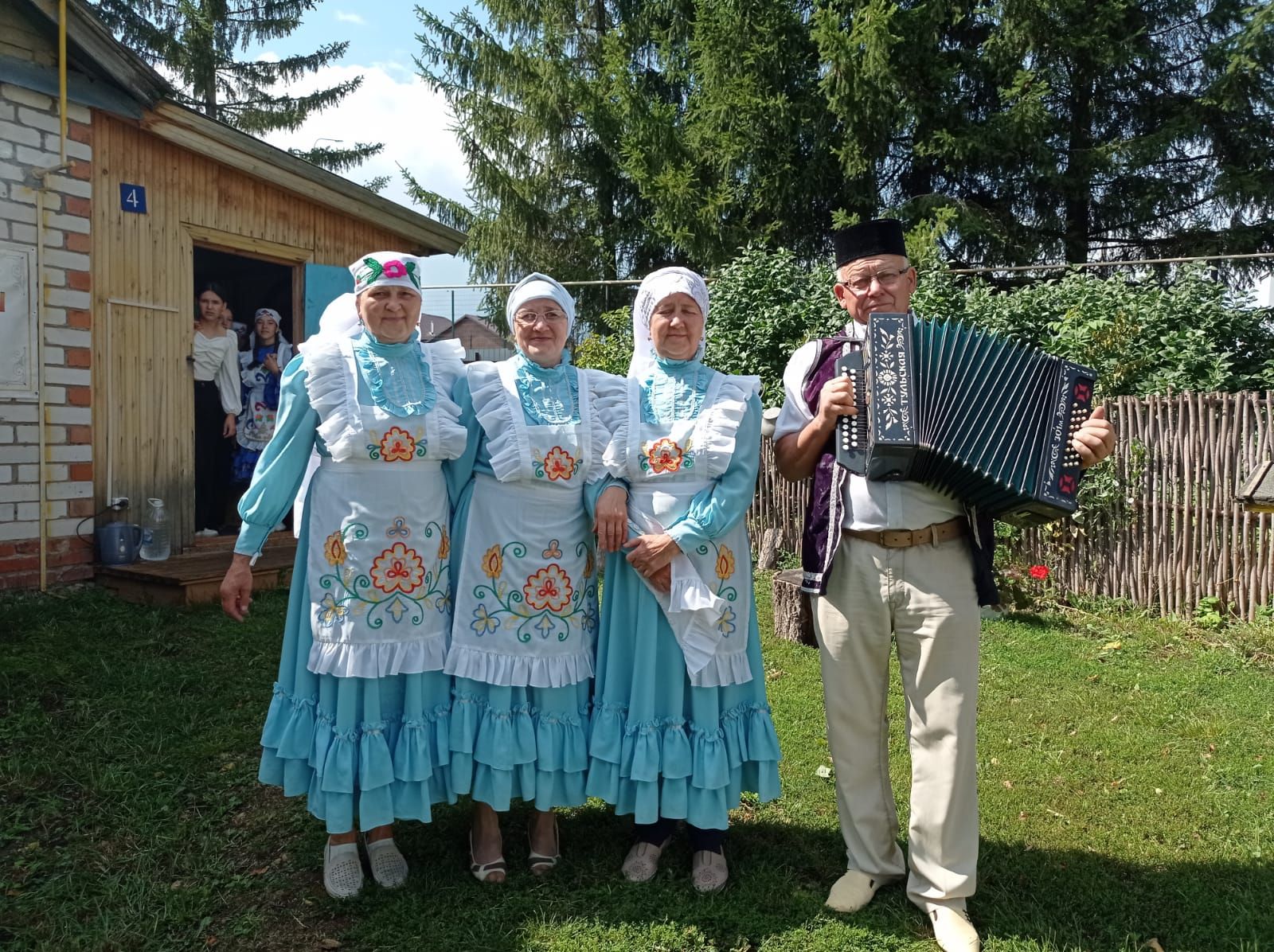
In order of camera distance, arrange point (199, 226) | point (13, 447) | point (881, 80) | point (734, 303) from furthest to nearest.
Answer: point (881, 80) → point (734, 303) → point (199, 226) → point (13, 447)

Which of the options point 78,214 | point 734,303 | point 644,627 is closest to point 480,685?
point 644,627

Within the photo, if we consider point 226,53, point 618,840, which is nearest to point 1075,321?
point 618,840

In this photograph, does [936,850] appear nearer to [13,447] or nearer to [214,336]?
[13,447]

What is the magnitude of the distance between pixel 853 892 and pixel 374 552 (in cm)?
188

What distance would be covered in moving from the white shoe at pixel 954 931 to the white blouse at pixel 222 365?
23.5 feet

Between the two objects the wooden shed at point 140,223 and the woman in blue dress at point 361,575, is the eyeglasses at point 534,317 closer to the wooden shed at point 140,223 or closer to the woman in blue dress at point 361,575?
the woman in blue dress at point 361,575

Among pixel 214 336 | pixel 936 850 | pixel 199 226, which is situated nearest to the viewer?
pixel 936 850

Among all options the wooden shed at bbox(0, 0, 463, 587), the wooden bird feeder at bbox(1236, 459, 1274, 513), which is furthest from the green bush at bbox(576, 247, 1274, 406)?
the wooden bird feeder at bbox(1236, 459, 1274, 513)

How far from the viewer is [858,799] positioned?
2.90 meters

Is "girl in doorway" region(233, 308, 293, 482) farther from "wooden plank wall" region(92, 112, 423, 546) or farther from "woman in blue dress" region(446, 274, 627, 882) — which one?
"woman in blue dress" region(446, 274, 627, 882)

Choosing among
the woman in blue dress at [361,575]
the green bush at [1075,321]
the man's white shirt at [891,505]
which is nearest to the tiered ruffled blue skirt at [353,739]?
the woman in blue dress at [361,575]

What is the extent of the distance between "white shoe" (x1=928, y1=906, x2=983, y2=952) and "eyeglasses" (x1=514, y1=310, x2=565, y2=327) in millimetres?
2211

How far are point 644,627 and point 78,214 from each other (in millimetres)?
5887

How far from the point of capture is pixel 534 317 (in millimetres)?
3047
